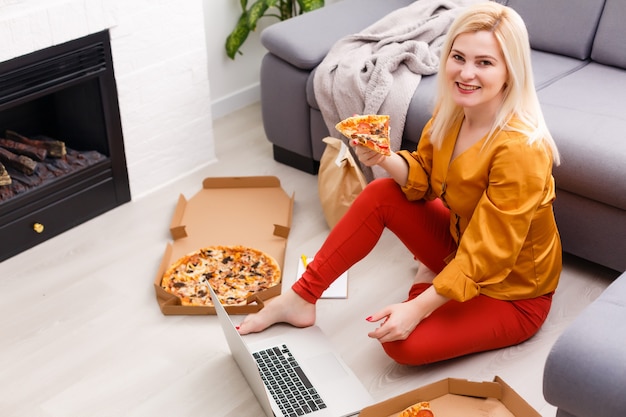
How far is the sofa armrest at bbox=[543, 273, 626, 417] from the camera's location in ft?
5.69

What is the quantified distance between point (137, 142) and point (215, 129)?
0.67 meters

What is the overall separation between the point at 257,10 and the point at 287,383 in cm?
203

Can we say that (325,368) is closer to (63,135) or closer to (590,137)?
(590,137)

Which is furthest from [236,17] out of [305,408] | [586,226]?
[305,408]

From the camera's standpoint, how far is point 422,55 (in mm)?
3000

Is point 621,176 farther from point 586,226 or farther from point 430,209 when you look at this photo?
point 430,209

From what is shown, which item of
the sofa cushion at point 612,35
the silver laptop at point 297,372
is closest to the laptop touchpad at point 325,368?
the silver laptop at point 297,372

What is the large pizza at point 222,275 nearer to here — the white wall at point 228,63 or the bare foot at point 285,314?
the bare foot at point 285,314

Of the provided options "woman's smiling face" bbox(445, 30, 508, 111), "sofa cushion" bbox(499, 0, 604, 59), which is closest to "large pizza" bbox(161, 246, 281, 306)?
"woman's smiling face" bbox(445, 30, 508, 111)

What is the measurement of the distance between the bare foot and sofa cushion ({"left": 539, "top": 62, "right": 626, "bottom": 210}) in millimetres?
886

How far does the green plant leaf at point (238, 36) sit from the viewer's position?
12.5 ft

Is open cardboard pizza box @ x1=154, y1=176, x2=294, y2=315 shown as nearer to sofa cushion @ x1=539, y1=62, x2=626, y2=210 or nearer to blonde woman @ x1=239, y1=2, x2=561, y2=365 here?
blonde woman @ x1=239, y1=2, x2=561, y2=365

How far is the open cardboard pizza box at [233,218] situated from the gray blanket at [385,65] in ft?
1.18

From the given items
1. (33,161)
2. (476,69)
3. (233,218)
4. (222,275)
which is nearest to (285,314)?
(222,275)
